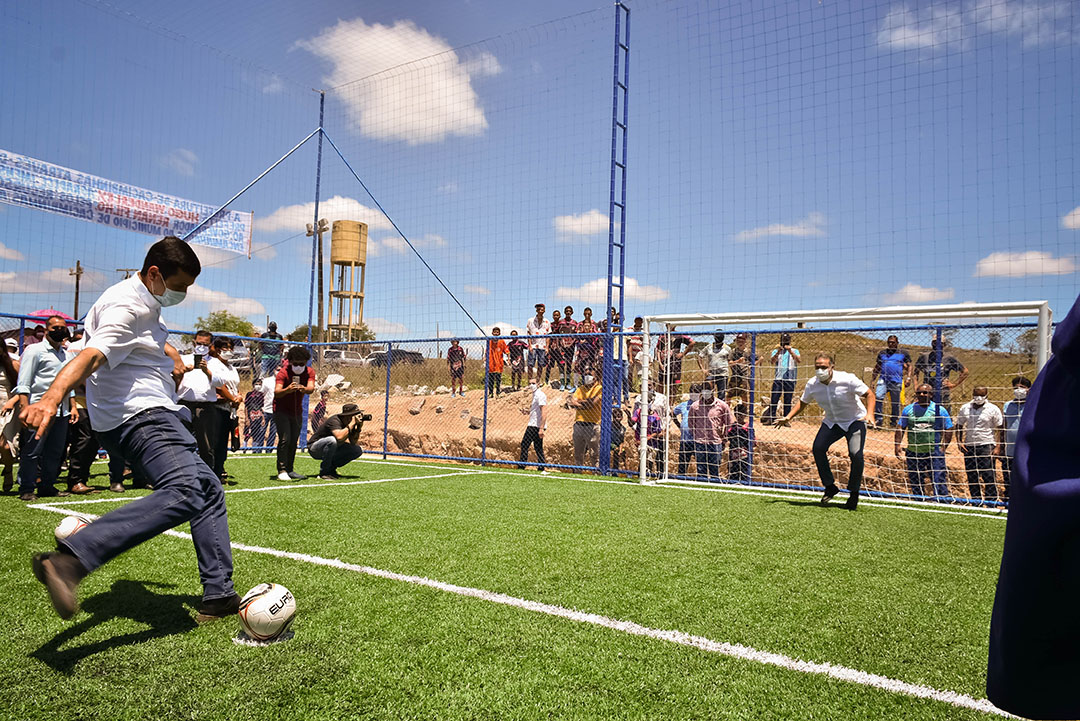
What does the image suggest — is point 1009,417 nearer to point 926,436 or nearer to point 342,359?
point 926,436

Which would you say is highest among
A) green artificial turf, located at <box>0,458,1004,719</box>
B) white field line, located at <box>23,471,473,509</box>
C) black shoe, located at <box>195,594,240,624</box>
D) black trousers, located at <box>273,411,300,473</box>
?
→ black trousers, located at <box>273,411,300,473</box>

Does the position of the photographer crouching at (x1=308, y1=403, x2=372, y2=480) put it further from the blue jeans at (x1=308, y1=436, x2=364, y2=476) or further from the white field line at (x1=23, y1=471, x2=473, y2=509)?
the white field line at (x1=23, y1=471, x2=473, y2=509)

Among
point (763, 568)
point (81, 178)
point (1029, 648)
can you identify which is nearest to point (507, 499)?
point (763, 568)

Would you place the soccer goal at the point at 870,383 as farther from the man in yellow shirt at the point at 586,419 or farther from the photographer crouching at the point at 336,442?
the photographer crouching at the point at 336,442

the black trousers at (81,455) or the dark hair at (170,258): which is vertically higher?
the dark hair at (170,258)

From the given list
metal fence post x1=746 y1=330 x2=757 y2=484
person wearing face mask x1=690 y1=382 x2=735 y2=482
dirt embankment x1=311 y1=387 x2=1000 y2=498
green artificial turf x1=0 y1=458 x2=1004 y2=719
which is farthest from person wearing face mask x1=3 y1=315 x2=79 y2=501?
metal fence post x1=746 y1=330 x2=757 y2=484

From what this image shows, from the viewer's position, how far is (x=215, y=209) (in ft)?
61.9

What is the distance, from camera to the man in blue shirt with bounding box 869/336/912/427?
10953 millimetres

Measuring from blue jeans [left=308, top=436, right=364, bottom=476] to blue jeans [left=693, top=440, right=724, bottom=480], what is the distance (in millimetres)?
5708

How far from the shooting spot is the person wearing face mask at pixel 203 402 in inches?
352

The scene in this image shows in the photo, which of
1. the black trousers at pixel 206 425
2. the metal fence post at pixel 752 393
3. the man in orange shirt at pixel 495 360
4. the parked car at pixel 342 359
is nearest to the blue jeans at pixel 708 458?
the metal fence post at pixel 752 393

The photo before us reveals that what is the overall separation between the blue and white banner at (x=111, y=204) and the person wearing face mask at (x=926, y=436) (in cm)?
1677

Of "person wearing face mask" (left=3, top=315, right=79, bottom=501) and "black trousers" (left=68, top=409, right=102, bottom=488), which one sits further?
"black trousers" (left=68, top=409, right=102, bottom=488)

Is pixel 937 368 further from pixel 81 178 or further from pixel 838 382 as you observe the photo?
pixel 81 178
